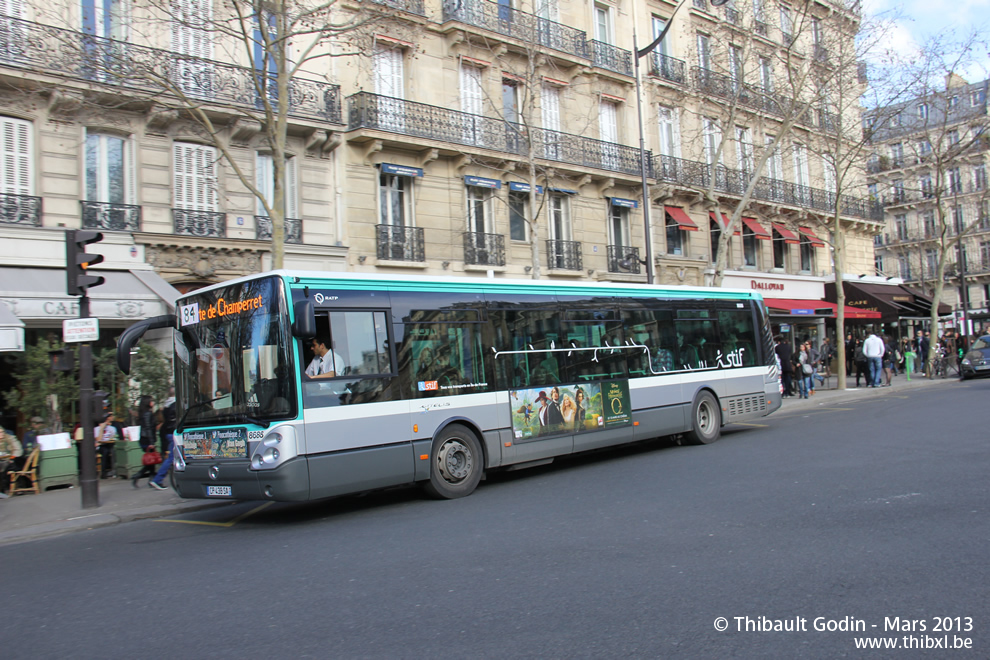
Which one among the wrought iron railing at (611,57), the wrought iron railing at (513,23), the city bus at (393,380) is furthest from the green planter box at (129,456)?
the wrought iron railing at (611,57)

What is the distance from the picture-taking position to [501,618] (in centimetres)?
462

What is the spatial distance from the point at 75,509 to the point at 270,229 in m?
9.34

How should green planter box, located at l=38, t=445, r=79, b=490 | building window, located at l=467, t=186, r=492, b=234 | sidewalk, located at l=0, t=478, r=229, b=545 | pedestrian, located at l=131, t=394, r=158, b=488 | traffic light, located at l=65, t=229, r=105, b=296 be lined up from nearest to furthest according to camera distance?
sidewalk, located at l=0, t=478, r=229, b=545, traffic light, located at l=65, t=229, r=105, b=296, green planter box, located at l=38, t=445, r=79, b=490, pedestrian, located at l=131, t=394, r=158, b=488, building window, located at l=467, t=186, r=492, b=234

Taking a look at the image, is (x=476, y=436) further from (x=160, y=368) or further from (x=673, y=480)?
(x=160, y=368)

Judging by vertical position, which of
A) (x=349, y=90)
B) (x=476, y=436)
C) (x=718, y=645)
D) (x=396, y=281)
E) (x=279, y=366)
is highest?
(x=349, y=90)

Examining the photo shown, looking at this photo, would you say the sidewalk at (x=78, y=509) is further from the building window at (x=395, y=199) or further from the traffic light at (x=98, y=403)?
the building window at (x=395, y=199)

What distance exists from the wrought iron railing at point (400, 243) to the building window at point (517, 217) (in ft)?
11.6

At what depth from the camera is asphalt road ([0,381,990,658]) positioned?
4281mm

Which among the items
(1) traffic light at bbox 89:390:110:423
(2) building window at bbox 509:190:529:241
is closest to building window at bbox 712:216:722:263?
(2) building window at bbox 509:190:529:241

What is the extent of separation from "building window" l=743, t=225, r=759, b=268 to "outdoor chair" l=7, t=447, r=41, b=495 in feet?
85.6

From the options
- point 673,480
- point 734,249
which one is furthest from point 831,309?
point 673,480

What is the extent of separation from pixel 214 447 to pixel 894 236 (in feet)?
202

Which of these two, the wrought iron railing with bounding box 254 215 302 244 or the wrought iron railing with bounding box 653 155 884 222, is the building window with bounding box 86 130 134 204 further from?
the wrought iron railing with bounding box 653 155 884 222

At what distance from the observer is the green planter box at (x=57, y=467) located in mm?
12102
